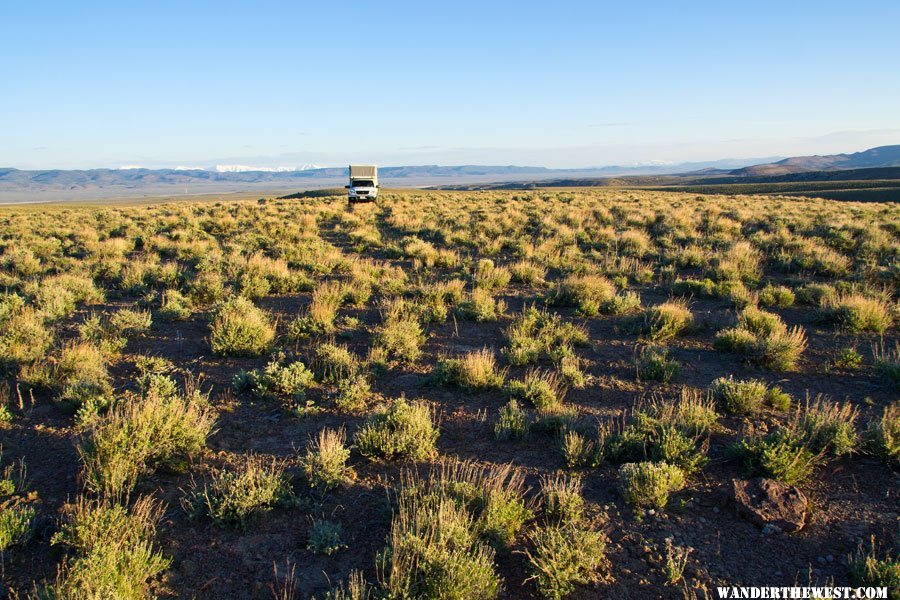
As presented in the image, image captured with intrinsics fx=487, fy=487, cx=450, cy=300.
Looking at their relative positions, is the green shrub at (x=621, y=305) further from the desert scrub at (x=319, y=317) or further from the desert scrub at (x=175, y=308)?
the desert scrub at (x=175, y=308)

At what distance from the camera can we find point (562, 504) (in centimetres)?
375

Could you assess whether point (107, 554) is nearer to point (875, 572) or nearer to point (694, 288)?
point (875, 572)

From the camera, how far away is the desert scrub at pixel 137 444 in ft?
13.3

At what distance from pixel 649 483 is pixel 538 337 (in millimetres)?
3706

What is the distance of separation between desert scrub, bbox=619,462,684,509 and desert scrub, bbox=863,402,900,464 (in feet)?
6.19

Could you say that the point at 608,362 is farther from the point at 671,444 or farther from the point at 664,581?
the point at 664,581

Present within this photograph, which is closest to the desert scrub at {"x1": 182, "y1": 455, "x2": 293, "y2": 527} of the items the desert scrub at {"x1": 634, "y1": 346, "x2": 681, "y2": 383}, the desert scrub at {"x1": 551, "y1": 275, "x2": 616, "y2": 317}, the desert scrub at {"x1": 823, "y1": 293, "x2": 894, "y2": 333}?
the desert scrub at {"x1": 634, "y1": 346, "x2": 681, "y2": 383}

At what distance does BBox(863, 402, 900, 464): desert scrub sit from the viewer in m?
4.31

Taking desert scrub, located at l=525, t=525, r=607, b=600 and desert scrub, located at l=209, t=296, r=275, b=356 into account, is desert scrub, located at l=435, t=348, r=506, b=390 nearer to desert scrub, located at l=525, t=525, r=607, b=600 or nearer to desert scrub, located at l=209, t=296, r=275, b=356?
desert scrub, located at l=525, t=525, r=607, b=600

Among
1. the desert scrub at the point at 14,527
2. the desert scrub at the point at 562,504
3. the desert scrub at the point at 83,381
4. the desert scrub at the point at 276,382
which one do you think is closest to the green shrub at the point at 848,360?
the desert scrub at the point at 562,504

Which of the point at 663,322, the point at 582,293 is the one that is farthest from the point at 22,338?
the point at 663,322

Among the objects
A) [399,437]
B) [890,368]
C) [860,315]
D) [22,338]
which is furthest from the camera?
[860,315]

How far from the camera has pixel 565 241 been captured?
15.9 m

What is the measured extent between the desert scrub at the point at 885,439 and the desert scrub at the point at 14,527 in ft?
22.7
